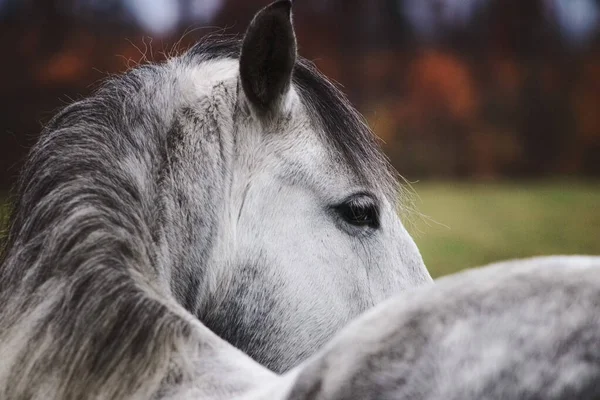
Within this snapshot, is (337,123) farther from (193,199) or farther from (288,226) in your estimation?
(193,199)

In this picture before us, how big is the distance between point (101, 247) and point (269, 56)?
0.66 meters

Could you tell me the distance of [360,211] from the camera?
170 centimetres

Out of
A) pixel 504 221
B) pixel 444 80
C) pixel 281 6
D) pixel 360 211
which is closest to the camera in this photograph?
pixel 281 6

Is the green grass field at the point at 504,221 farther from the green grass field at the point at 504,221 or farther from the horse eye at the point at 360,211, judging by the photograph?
the horse eye at the point at 360,211

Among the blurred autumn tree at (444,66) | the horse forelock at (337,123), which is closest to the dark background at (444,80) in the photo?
the blurred autumn tree at (444,66)

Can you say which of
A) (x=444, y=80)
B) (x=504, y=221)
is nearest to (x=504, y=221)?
(x=504, y=221)

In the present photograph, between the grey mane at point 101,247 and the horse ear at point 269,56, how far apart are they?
165 millimetres

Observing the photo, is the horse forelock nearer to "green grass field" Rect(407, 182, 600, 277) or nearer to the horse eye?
the horse eye

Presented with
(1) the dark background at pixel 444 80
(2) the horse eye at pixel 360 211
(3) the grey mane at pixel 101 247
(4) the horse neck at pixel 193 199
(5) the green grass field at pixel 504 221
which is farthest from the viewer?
(1) the dark background at pixel 444 80

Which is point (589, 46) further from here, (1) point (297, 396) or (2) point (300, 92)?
(1) point (297, 396)

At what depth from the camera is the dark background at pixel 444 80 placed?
10.3 m

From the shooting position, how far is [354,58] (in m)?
13.3

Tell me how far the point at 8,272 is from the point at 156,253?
0.99ft

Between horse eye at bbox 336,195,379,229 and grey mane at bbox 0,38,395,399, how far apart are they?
3.1 inches
